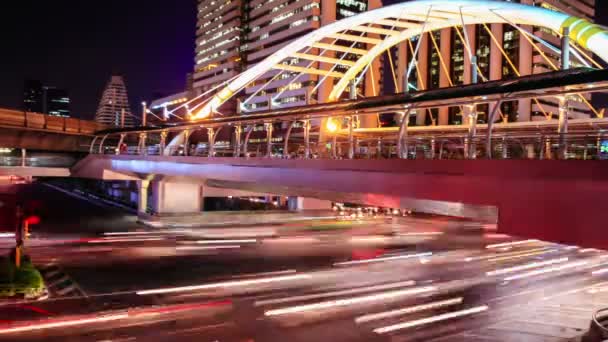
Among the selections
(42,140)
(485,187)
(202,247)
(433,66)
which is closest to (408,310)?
(485,187)

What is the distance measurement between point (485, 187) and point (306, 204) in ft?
110

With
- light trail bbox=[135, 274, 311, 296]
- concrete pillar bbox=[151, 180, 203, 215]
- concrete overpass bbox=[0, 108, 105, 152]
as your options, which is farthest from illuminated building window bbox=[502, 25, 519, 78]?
light trail bbox=[135, 274, 311, 296]

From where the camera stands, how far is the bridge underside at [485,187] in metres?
9.37

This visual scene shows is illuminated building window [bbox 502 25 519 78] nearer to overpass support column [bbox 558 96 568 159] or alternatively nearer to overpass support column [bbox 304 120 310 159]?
overpass support column [bbox 304 120 310 159]

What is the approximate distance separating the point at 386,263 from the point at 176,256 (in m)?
9.84

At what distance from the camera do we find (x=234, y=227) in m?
35.9

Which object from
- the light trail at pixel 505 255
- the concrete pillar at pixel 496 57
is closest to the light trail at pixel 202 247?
the light trail at pixel 505 255

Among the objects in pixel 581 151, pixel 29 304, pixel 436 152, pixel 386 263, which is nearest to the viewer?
pixel 581 151

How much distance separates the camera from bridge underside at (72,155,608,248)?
9.37 m

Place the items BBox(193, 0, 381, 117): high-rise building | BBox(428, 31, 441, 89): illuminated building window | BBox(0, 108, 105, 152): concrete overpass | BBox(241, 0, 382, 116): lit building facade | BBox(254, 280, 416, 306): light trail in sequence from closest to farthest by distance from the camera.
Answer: BBox(254, 280, 416, 306): light trail, BBox(0, 108, 105, 152): concrete overpass, BBox(241, 0, 382, 116): lit building facade, BBox(193, 0, 381, 117): high-rise building, BBox(428, 31, 441, 89): illuminated building window

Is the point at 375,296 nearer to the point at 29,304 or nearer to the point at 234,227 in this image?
the point at 29,304

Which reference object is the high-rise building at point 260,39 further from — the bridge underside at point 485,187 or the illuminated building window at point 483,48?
the bridge underside at point 485,187

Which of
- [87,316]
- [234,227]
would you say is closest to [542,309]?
[87,316]

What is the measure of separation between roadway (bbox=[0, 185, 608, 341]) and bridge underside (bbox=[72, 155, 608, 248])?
347 centimetres
